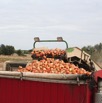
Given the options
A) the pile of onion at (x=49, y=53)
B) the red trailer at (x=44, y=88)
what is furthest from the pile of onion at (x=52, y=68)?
the pile of onion at (x=49, y=53)

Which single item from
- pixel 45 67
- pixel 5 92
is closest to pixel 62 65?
pixel 45 67

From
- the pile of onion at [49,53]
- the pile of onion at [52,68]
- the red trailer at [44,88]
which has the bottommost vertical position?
the red trailer at [44,88]

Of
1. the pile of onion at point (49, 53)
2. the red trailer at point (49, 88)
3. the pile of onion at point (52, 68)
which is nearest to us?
the red trailer at point (49, 88)

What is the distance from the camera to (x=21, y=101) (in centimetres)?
503

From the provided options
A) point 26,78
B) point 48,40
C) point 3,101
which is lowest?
point 3,101

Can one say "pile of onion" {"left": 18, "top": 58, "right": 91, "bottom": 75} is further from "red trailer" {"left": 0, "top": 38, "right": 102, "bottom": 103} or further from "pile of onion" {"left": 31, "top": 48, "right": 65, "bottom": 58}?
"pile of onion" {"left": 31, "top": 48, "right": 65, "bottom": 58}

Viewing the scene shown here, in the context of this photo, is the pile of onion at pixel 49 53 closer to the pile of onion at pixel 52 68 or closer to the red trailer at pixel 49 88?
the pile of onion at pixel 52 68

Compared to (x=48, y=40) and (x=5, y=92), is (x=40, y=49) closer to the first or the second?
(x=48, y=40)

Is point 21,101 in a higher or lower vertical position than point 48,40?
lower

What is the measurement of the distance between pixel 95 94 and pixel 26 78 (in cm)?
125

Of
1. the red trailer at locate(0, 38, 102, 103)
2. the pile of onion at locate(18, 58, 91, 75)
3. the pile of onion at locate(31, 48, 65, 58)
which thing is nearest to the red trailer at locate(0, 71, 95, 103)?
the red trailer at locate(0, 38, 102, 103)

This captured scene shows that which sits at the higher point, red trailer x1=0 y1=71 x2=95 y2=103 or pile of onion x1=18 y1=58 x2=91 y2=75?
pile of onion x1=18 y1=58 x2=91 y2=75

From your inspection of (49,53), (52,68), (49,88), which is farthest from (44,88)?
(49,53)

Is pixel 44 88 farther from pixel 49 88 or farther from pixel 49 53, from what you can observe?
pixel 49 53
